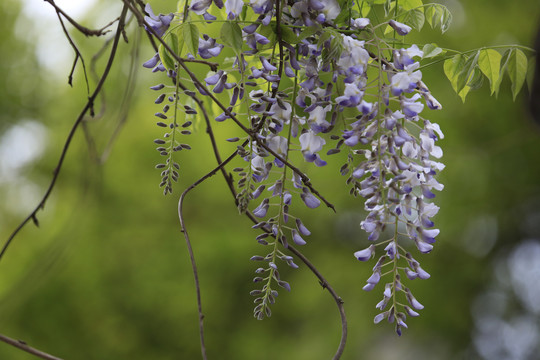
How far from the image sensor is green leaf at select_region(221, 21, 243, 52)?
0.44m

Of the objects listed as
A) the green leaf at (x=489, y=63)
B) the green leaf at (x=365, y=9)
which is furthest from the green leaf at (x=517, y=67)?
the green leaf at (x=365, y=9)

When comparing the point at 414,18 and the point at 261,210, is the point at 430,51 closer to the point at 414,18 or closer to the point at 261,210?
the point at 414,18

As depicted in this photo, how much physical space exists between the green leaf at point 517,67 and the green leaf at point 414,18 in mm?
92

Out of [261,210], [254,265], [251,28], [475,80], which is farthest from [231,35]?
[254,265]

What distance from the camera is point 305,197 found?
48 cm

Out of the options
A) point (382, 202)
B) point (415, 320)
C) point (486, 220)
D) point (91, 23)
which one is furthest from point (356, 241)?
point (382, 202)

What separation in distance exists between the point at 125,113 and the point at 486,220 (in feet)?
11.9

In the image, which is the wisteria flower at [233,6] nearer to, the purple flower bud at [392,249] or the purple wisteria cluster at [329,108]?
the purple wisteria cluster at [329,108]

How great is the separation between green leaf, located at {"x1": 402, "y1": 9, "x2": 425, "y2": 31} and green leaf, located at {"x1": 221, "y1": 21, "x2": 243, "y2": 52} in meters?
0.19

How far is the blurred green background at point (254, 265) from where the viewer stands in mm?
3697

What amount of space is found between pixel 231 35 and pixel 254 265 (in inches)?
142

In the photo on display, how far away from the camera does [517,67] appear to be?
1.73 feet

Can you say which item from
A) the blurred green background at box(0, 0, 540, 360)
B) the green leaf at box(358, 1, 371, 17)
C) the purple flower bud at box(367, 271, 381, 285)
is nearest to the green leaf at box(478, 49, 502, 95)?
the green leaf at box(358, 1, 371, 17)

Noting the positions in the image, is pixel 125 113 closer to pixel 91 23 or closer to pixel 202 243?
pixel 202 243
